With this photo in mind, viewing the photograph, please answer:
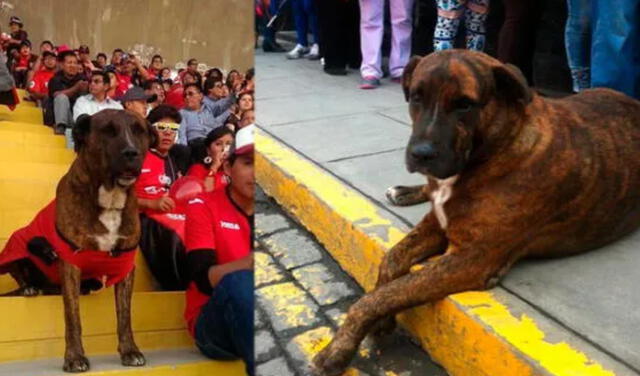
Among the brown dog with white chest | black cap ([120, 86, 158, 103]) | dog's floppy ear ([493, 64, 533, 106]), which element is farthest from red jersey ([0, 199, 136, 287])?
dog's floppy ear ([493, 64, 533, 106])

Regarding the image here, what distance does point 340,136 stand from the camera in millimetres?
4145

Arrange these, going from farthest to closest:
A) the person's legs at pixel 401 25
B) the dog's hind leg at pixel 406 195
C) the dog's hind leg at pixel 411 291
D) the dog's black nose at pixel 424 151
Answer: the person's legs at pixel 401 25 < the dog's hind leg at pixel 406 195 < the dog's hind leg at pixel 411 291 < the dog's black nose at pixel 424 151

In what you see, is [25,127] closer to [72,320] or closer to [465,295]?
[72,320]

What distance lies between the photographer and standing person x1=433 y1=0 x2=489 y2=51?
4.20 m

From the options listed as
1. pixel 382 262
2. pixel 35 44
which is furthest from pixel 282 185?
pixel 35 44

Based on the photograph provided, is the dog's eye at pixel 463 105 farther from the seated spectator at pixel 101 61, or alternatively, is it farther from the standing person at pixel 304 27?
the standing person at pixel 304 27

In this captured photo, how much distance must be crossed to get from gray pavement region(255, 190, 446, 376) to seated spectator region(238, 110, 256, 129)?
1426 millimetres

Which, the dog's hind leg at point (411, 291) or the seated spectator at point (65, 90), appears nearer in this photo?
the seated spectator at point (65, 90)

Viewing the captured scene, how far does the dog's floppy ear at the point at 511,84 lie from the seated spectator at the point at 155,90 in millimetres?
1259

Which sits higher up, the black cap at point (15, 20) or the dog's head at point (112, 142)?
the black cap at point (15, 20)

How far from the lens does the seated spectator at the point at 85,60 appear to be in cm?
129

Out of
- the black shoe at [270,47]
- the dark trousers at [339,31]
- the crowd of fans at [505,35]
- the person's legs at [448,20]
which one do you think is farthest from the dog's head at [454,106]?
the black shoe at [270,47]

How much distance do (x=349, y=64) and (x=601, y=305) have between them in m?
4.21

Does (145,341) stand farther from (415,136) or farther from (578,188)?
(578,188)
